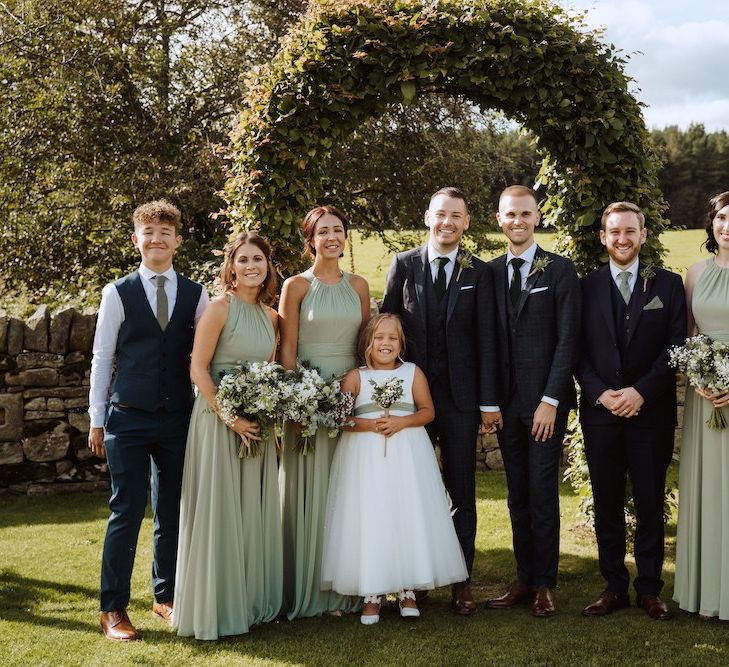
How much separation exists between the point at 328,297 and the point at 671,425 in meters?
2.25

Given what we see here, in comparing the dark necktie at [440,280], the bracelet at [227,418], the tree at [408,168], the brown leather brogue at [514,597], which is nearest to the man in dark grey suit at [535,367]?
the brown leather brogue at [514,597]

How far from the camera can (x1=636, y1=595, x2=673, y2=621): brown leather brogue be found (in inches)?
188

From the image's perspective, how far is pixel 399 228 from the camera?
42.7ft

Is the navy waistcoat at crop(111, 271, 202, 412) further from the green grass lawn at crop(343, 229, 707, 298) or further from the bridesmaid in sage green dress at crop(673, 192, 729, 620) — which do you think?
the green grass lawn at crop(343, 229, 707, 298)

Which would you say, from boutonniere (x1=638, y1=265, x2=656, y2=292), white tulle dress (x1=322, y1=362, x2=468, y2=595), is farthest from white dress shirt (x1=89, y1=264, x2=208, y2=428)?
boutonniere (x1=638, y1=265, x2=656, y2=292)

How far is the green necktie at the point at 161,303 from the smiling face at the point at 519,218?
83.5 inches

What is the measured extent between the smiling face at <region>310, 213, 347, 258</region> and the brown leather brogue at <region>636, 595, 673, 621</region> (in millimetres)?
2854

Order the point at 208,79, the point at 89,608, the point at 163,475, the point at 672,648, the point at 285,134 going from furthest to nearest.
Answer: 1. the point at 208,79
2. the point at 285,134
3. the point at 89,608
4. the point at 163,475
5. the point at 672,648

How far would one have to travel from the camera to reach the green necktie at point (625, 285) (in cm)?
486

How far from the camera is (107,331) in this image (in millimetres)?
4602

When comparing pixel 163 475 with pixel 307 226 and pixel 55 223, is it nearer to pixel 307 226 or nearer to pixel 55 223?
pixel 307 226

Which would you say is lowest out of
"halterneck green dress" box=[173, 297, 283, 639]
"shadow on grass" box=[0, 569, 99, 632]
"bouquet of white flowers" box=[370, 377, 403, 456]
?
"shadow on grass" box=[0, 569, 99, 632]

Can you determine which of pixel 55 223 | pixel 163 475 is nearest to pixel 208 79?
pixel 55 223

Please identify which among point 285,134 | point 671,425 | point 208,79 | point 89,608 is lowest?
point 89,608
